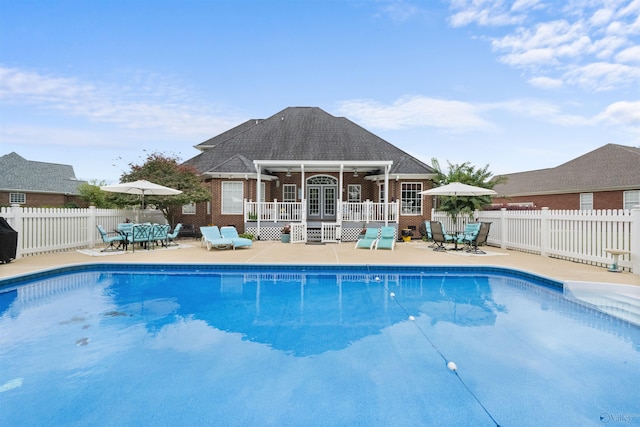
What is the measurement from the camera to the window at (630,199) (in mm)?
19891

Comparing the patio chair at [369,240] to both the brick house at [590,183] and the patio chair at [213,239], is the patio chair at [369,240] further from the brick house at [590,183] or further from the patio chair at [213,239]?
the brick house at [590,183]

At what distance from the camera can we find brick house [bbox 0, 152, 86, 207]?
94.9 feet

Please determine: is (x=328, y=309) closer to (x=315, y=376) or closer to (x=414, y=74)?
(x=315, y=376)

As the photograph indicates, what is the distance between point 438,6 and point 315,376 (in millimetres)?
16001

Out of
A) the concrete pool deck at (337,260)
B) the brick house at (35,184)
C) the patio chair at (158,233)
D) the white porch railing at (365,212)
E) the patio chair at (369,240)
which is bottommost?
the concrete pool deck at (337,260)

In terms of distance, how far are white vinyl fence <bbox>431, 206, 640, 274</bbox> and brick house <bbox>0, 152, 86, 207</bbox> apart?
115ft

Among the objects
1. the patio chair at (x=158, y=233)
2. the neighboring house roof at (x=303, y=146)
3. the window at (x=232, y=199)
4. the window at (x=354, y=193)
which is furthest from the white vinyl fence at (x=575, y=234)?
the patio chair at (x=158, y=233)

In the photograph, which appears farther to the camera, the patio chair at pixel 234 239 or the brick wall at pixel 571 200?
the brick wall at pixel 571 200

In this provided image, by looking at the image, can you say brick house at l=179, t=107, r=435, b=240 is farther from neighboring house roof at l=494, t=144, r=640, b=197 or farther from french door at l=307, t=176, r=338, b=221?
neighboring house roof at l=494, t=144, r=640, b=197

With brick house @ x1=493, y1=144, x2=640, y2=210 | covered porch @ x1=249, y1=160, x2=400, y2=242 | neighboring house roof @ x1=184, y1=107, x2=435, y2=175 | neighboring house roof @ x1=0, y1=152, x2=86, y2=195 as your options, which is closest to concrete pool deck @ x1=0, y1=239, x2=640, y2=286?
covered porch @ x1=249, y1=160, x2=400, y2=242

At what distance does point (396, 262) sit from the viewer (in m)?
10.4

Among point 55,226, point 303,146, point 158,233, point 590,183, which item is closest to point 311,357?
point 158,233

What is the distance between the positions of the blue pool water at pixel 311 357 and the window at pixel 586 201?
62.3 feet

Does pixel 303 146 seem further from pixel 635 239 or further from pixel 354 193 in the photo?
pixel 635 239
